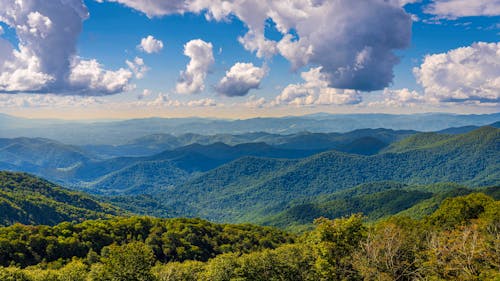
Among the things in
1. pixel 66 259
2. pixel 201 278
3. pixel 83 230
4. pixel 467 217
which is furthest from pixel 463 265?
pixel 83 230

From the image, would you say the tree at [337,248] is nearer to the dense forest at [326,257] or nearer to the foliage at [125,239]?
the dense forest at [326,257]

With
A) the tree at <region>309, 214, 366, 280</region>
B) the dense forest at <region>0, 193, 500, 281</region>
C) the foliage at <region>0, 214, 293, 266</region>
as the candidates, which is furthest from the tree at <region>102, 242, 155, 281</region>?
the foliage at <region>0, 214, 293, 266</region>

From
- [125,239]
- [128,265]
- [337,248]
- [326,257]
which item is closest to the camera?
[128,265]

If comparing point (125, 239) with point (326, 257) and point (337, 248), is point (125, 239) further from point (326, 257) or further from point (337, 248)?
point (337, 248)

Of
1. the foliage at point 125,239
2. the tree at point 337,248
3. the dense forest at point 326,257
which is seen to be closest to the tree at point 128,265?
the dense forest at point 326,257

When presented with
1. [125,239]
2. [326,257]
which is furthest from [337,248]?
[125,239]

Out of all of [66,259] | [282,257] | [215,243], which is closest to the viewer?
[282,257]

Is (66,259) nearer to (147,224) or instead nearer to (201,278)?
(147,224)

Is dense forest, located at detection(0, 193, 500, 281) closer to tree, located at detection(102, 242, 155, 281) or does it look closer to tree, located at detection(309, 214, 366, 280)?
tree, located at detection(102, 242, 155, 281)

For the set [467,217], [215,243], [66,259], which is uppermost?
[467,217]

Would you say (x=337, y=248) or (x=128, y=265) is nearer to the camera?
(x=128, y=265)

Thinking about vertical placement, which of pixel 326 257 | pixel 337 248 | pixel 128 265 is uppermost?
pixel 128 265
